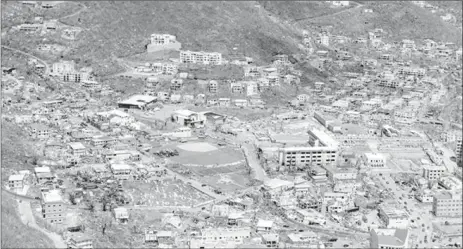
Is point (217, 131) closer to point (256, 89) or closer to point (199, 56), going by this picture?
point (256, 89)

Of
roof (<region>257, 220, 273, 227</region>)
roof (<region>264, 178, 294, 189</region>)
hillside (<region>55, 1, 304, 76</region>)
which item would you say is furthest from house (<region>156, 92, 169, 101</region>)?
roof (<region>257, 220, 273, 227</region>)

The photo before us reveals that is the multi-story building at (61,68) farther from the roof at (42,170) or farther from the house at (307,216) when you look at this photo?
the house at (307,216)

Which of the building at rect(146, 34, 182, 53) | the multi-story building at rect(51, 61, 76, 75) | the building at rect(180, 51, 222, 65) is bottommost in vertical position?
the multi-story building at rect(51, 61, 76, 75)

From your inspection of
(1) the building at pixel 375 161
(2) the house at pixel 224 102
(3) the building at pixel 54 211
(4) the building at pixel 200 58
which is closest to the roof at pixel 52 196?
(3) the building at pixel 54 211

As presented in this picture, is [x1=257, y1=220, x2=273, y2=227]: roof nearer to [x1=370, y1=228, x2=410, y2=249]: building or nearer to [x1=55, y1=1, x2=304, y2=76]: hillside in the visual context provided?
[x1=370, y1=228, x2=410, y2=249]: building

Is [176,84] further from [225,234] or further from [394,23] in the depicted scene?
[394,23]

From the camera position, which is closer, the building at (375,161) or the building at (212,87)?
the building at (375,161)

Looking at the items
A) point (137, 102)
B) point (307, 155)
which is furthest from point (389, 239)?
point (137, 102)
